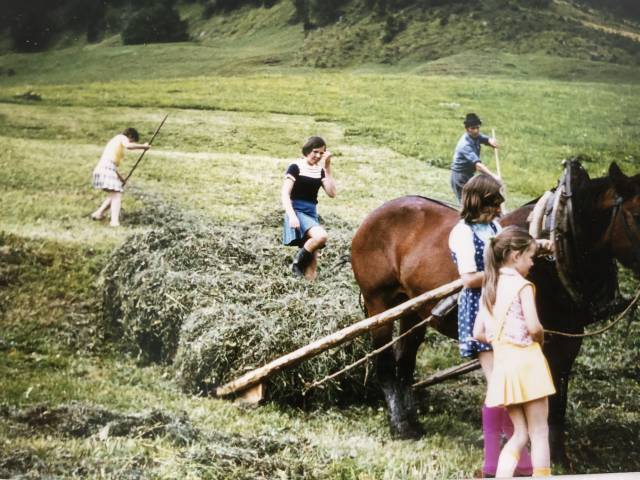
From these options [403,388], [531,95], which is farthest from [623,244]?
[531,95]

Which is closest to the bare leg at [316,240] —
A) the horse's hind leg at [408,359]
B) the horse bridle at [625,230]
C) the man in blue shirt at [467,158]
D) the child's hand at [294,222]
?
the child's hand at [294,222]

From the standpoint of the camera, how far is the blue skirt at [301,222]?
484 centimetres

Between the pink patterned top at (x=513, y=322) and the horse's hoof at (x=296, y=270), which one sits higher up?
the pink patterned top at (x=513, y=322)

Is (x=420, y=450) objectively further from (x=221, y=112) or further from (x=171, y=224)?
(x=221, y=112)

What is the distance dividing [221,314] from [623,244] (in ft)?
7.32

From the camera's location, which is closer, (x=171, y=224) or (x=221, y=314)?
(x=221, y=314)

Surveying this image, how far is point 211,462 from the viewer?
4156mm

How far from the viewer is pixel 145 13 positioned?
5371mm

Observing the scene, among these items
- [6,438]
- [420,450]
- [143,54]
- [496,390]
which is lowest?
[420,450]

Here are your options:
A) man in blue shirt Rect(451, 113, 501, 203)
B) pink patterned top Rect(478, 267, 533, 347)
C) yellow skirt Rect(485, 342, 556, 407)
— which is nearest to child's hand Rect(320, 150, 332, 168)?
man in blue shirt Rect(451, 113, 501, 203)

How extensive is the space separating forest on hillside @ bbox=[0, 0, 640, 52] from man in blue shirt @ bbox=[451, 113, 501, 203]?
3.19 ft

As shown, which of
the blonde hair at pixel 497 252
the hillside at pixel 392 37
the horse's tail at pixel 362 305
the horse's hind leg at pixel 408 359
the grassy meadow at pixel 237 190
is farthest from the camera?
the hillside at pixel 392 37

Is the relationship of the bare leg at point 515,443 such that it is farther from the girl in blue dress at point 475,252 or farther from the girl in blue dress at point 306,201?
the girl in blue dress at point 306,201

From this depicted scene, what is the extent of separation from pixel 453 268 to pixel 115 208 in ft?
7.15
